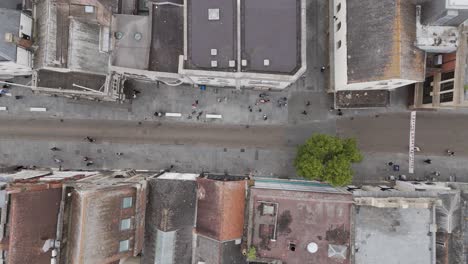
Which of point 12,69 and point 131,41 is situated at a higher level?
point 131,41

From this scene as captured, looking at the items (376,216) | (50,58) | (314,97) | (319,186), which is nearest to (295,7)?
(314,97)

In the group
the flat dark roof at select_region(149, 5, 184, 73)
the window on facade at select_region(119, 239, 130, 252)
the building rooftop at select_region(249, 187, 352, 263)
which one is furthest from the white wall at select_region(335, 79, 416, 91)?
the window on facade at select_region(119, 239, 130, 252)

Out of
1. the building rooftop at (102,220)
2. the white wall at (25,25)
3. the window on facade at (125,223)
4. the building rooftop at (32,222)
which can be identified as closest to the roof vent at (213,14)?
the building rooftop at (102,220)

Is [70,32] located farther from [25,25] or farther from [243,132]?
[243,132]

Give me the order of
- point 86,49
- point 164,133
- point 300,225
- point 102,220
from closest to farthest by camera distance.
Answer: point 102,220, point 300,225, point 86,49, point 164,133

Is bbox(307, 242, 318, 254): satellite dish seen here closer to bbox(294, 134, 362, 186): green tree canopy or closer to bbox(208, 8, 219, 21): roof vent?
bbox(294, 134, 362, 186): green tree canopy

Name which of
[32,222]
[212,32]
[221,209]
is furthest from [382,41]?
[32,222]

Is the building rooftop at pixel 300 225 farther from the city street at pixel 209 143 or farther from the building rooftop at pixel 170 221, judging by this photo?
the city street at pixel 209 143
